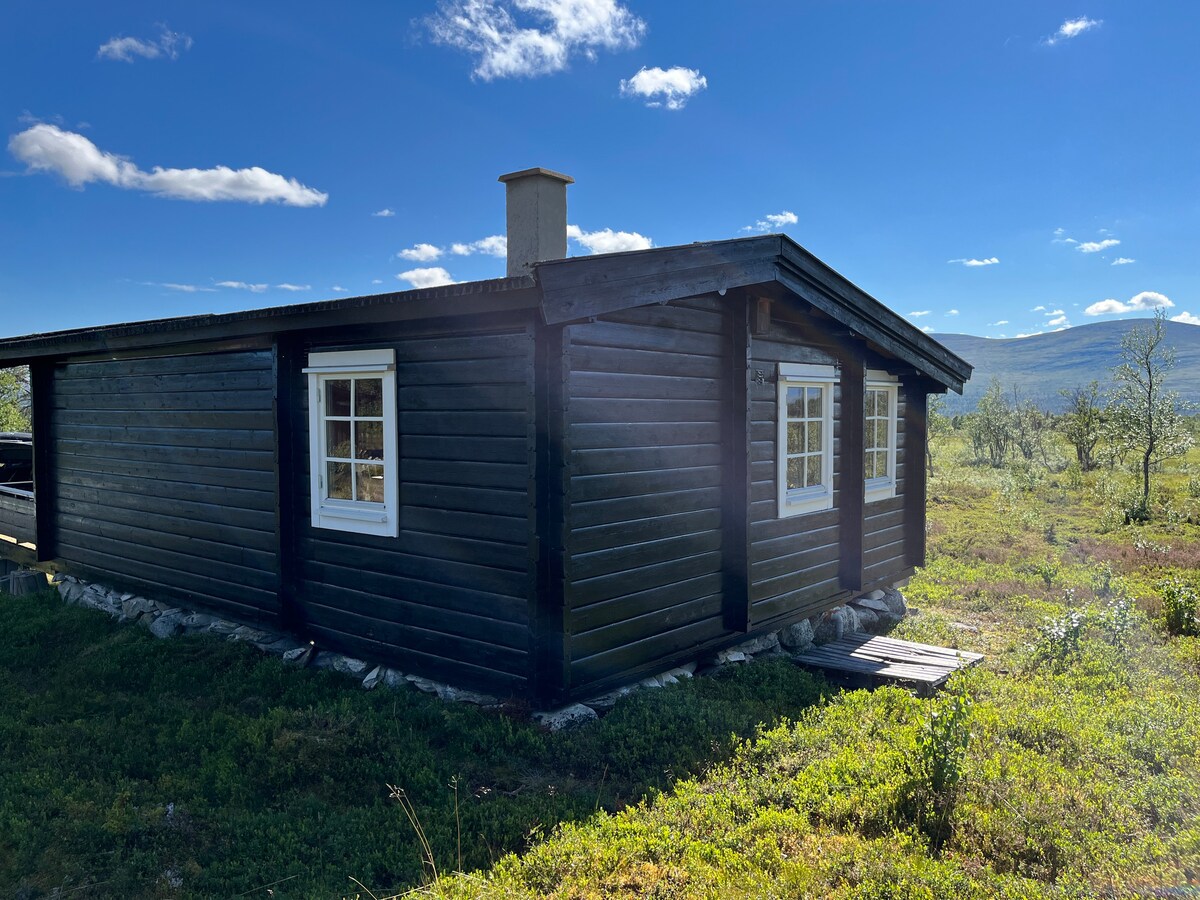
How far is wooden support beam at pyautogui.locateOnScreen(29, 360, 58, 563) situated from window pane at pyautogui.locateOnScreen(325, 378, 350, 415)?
6.02 meters

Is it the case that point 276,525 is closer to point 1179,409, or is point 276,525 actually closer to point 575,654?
point 575,654

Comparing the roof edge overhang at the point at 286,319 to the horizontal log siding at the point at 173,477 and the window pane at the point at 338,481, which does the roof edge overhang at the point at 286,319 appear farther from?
the window pane at the point at 338,481

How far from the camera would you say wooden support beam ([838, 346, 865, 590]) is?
851 centimetres

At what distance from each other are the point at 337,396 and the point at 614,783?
402cm

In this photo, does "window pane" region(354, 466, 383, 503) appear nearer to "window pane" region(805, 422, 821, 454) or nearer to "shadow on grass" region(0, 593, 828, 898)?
"shadow on grass" region(0, 593, 828, 898)

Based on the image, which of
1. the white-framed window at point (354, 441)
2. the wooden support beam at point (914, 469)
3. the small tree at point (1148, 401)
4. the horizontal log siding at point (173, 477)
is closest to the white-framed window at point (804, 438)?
the wooden support beam at point (914, 469)

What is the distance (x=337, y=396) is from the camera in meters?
6.65

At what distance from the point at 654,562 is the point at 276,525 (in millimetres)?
3629

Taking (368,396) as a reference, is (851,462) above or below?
below

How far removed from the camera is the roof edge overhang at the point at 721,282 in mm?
4852

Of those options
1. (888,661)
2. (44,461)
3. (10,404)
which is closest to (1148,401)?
(888,661)

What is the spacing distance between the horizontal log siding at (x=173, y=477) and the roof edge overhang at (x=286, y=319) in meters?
0.35

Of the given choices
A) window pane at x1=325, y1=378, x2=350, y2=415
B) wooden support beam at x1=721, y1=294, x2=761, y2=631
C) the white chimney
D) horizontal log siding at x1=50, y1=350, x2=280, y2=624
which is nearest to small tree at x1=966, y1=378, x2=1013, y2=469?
wooden support beam at x1=721, y1=294, x2=761, y2=631

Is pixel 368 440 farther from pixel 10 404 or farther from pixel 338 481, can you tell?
pixel 10 404
